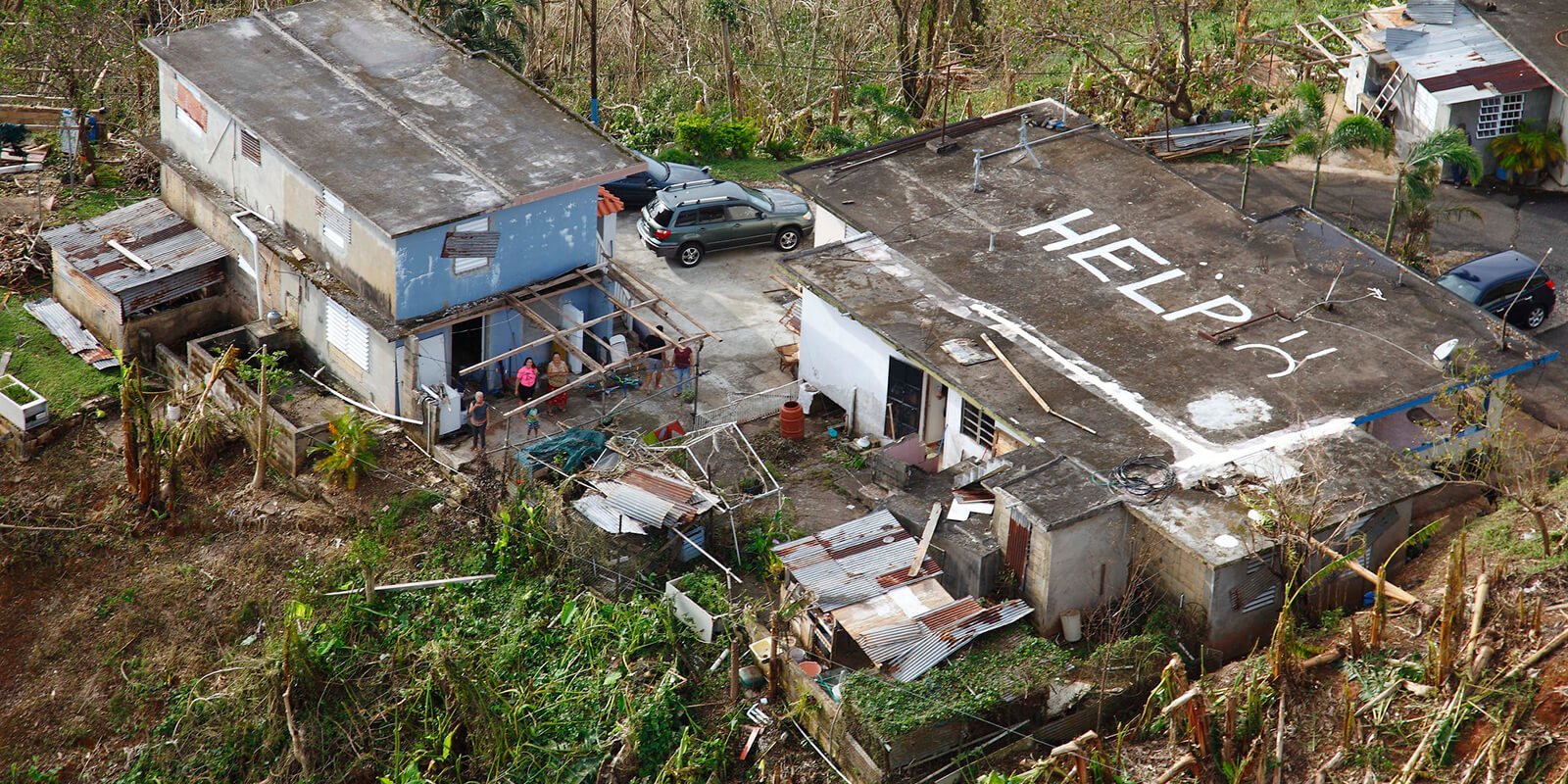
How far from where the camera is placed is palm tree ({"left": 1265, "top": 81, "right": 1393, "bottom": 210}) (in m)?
36.0

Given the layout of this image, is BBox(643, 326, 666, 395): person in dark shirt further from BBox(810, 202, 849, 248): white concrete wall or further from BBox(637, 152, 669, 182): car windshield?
BBox(637, 152, 669, 182): car windshield

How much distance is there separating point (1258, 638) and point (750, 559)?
27.9 ft

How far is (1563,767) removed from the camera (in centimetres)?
1928

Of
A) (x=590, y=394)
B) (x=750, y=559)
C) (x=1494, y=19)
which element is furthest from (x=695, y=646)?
(x=1494, y=19)

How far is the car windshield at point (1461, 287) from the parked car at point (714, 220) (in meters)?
14.4

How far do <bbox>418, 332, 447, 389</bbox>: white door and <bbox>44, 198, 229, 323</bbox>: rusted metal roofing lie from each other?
21.3 ft

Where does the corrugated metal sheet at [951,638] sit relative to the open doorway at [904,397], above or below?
below

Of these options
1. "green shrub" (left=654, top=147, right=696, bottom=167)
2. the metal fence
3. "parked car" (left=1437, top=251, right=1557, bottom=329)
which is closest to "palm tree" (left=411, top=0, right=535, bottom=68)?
"green shrub" (left=654, top=147, right=696, bottom=167)

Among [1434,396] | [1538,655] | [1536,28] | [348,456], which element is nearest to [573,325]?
[348,456]

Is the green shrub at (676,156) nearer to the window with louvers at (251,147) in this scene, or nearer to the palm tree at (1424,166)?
the window with louvers at (251,147)

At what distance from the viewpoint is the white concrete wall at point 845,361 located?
29.6 meters

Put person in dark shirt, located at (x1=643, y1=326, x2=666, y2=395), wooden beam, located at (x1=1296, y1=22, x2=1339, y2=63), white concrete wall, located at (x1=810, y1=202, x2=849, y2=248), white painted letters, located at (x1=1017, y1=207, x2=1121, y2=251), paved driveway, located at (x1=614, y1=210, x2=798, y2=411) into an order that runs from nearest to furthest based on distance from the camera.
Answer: person in dark shirt, located at (x1=643, y1=326, x2=666, y2=395) < white painted letters, located at (x1=1017, y1=207, x2=1121, y2=251) < paved driveway, located at (x1=614, y1=210, x2=798, y2=411) < white concrete wall, located at (x1=810, y1=202, x2=849, y2=248) < wooden beam, located at (x1=1296, y1=22, x2=1339, y2=63)

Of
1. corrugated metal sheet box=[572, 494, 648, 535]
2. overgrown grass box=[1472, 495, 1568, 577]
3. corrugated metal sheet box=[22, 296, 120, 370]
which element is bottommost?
corrugated metal sheet box=[22, 296, 120, 370]

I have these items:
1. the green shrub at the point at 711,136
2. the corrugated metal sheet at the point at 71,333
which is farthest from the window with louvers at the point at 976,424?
the corrugated metal sheet at the point at 71,333
